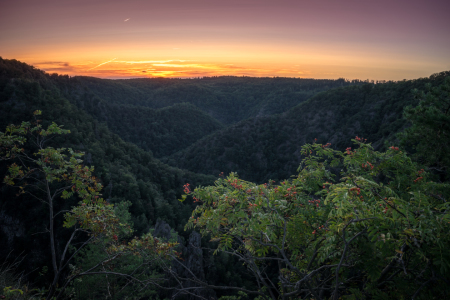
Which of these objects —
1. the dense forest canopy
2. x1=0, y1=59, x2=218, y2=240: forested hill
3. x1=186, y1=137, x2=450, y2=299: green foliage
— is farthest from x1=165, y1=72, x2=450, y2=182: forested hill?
x1=186, y1=137, x2=450, y2=299: green foliage

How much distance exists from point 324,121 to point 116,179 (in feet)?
275

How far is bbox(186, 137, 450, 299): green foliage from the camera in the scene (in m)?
4.68

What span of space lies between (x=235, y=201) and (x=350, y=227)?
2825 millimetres

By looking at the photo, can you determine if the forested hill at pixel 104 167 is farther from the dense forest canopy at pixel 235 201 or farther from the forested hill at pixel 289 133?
the forested hill at pixel 289 133

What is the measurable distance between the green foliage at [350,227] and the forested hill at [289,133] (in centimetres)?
8276

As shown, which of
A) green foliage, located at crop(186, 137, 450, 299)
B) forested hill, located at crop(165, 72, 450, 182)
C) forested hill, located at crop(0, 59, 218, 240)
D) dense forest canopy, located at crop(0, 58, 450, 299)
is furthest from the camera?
forested hill, located at crop(165, 72, 450, 182)

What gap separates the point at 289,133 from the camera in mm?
106375

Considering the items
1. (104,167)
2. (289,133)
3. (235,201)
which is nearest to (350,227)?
(235,201)

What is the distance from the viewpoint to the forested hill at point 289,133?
8894 centimetres

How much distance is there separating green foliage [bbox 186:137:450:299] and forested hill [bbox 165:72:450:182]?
82.8 metres

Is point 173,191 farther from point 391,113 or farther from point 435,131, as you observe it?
point 391,113

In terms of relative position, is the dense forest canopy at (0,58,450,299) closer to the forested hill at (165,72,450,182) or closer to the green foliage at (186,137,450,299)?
the green foliage at (186,137,450,299)

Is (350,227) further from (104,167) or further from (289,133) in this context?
(289,133)

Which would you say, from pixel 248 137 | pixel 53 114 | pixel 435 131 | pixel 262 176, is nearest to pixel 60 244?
pixel 53 114
